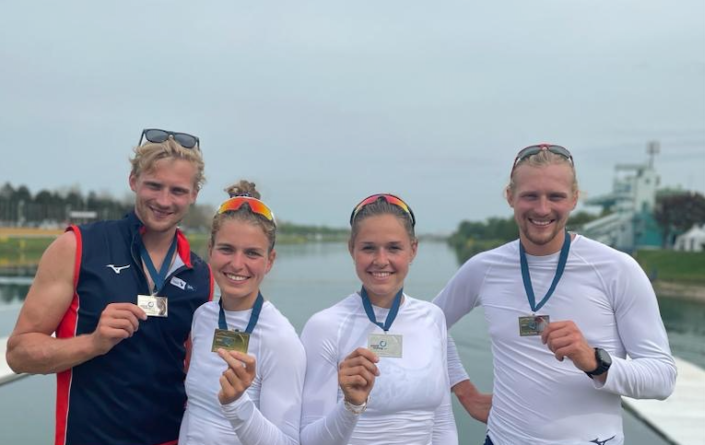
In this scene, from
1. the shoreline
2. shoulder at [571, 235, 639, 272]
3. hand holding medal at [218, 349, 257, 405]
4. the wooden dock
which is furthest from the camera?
the shoreline

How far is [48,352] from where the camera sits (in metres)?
2.61

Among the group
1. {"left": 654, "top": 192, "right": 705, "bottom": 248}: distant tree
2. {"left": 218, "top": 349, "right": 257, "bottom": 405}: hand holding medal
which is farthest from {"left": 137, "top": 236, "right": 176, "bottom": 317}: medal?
{"left": 654, "top": 192, "right": 705, "bottom": 248}: distant tree

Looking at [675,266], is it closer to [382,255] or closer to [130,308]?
[382,255]

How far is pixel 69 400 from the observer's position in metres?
2.78

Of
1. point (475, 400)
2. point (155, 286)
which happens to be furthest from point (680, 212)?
point (155, 286)

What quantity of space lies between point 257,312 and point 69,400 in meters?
1.05

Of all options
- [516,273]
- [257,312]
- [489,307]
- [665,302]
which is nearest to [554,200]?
[516,273]

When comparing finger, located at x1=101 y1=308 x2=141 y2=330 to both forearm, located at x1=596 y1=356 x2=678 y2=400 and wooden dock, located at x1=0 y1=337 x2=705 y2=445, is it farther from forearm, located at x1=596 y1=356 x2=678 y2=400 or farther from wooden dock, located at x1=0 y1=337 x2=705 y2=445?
wooden dock, located at x1=0 y1=337 x2=705 y2=445

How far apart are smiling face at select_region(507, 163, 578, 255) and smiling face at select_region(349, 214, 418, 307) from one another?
2.31ft

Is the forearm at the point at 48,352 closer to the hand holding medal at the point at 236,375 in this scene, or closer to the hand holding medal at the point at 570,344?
the hand holding medal at the point at 236,375

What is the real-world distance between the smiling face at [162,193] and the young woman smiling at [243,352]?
9.5 inches

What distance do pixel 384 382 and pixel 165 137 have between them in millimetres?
1687

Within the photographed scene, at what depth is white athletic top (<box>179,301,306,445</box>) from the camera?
7.74ft

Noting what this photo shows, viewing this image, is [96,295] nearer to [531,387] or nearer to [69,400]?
[69,400]
